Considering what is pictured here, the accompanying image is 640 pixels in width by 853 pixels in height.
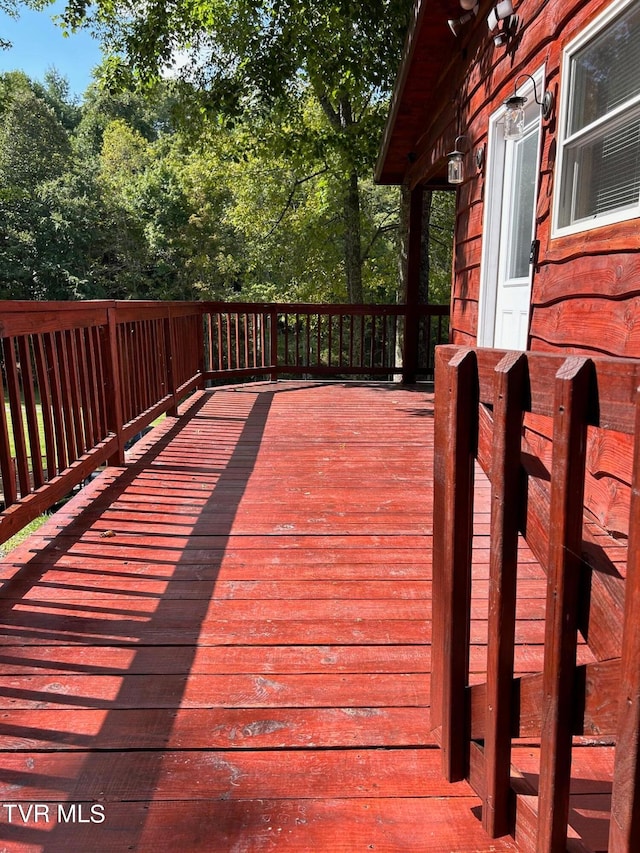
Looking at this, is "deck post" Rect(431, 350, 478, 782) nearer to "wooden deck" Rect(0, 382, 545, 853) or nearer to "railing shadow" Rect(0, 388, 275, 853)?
"wooden deck" Rect(0, 382, 545, 853)

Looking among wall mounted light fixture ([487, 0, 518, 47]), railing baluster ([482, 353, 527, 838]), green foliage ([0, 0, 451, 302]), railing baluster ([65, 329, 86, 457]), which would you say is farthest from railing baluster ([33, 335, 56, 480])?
green foliage ([0, 0, 451, 302])

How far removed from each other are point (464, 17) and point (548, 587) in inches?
191

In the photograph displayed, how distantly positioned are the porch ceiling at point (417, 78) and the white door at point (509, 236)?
4.58 ft

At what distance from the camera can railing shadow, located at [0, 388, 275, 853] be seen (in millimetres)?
1298

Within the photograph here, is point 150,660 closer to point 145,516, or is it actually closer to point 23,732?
point 23,732

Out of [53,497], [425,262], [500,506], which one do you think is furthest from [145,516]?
[425,262]

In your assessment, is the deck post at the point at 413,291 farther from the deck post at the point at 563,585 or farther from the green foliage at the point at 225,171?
the deck post at the point at 563,585

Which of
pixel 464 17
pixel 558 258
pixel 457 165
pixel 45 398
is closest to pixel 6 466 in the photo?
pixel 45 398

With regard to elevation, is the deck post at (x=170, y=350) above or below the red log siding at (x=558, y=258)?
below

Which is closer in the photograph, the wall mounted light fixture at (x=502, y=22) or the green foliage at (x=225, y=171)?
the wall mounted light fixture at (x=502, y=22)

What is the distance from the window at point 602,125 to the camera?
236 centimetres

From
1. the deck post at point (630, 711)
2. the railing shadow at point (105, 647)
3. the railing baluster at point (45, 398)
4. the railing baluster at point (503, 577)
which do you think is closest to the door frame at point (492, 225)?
the railing shadow at point (105, 647)

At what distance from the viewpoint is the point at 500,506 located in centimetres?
108

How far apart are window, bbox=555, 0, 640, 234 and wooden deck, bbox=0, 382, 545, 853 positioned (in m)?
1.57
